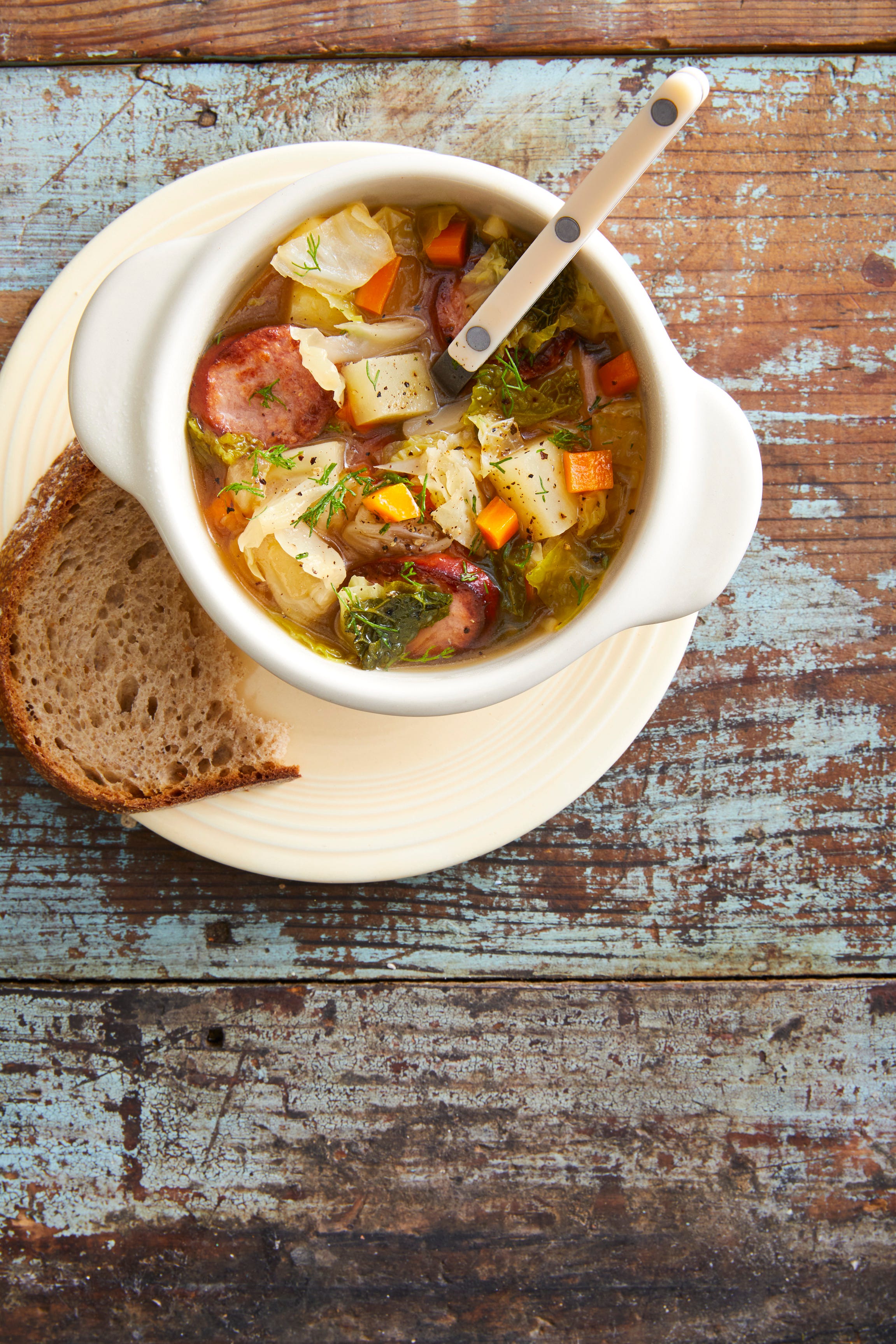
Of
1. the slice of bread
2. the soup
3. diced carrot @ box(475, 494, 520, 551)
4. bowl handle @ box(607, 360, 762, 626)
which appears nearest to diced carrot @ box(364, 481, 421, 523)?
the soup

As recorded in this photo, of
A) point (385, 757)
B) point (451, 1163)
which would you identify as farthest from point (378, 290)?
point (451, 1163)

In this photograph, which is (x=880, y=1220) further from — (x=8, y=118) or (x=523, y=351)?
(x=8, y=118)

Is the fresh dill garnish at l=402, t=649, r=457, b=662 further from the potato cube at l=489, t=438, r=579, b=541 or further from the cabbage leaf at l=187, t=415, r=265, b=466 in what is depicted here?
the cabbage leaf at l=187, t=415, r=265, b=466

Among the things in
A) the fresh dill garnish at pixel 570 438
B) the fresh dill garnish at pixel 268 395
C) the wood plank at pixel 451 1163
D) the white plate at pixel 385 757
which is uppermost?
the fresh dill garnish at pixel 268 395

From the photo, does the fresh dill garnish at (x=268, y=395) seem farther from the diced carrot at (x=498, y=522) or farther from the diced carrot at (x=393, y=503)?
the diced carrot at (x=498, y=522)

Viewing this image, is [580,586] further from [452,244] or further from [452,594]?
[452,244]

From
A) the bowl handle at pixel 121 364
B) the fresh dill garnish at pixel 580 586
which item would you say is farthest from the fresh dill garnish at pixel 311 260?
the fresh dill garnish at pixel 580 586

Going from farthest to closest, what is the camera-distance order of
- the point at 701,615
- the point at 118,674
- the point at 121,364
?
the point at 701,615 → the point at 118,674 → the point at 121,364
